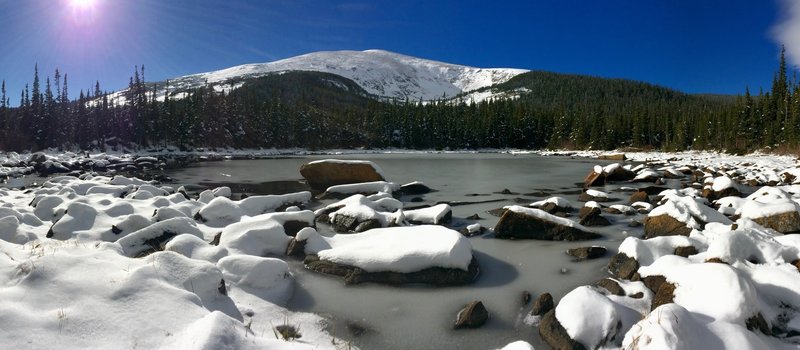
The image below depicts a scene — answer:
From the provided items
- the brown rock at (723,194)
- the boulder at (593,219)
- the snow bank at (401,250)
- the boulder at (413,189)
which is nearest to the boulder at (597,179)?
the brown rock at (723,194)

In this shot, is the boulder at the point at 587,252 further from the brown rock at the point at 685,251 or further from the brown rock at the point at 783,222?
the brown rock at the point at 783,222

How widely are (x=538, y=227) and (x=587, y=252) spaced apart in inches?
74.9

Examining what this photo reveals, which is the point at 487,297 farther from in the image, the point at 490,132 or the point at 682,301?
the point at 490,132

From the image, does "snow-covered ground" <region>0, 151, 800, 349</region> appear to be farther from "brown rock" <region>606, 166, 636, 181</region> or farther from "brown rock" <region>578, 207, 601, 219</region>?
"brown rock" <region>606, 166, 636, 181</region>

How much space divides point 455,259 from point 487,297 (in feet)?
3.37

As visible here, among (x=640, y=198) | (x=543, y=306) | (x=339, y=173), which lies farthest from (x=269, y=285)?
(x=339, y=173)

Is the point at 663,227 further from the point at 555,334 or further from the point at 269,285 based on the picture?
the point at 269,285

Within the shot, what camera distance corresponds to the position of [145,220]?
11.0 metres

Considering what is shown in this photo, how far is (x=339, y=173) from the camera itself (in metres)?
24.1

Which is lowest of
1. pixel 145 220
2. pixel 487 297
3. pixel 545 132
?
pixel 487 297

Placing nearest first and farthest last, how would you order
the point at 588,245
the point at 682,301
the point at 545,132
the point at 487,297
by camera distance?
the point at 682,301 < the point at 487,297 < the point at 588,245 < the point at 545,132

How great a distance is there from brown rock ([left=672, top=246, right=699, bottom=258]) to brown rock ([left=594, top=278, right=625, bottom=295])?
7.22 feet

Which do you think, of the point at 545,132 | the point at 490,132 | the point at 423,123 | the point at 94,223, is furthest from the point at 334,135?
the point at 94,223

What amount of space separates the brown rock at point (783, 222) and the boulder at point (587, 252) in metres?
4.18
